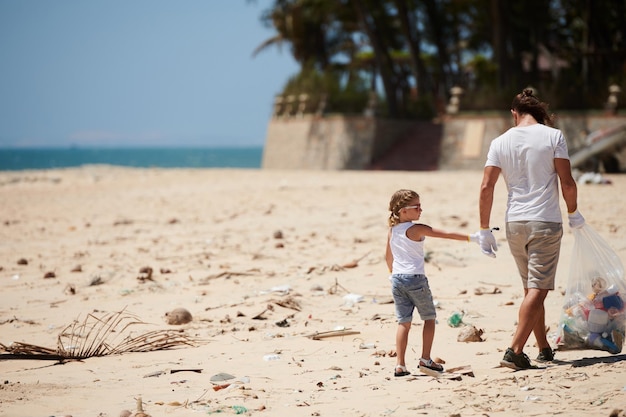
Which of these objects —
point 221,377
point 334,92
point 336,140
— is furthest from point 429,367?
point 334,92

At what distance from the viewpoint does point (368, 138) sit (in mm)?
29750

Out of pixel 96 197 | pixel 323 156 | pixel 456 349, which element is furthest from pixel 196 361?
pixel 323 156

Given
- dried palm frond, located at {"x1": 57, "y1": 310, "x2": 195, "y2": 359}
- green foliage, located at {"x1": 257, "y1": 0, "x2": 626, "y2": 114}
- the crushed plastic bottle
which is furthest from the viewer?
green foliage, located at {"x1": 257, "y1": 0, "x2": 626, "y2": 114}

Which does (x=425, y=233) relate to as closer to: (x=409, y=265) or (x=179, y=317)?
(x=409, y=265)

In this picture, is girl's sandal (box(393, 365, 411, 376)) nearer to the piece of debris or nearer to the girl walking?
the girl walking

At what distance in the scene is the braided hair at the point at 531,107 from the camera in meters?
4.86

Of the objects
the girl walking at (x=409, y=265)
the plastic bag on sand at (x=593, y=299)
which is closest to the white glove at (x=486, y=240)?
the girl walking at (x=409, y=265)

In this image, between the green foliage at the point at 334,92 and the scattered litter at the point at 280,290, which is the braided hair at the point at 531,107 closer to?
the scattered litter at the point at 280,290

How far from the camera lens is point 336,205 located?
560 inches

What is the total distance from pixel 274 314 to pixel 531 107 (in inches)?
108

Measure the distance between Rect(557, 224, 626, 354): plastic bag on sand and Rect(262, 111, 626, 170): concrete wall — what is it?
20376 mm

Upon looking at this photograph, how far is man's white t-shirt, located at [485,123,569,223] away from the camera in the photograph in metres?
4.70

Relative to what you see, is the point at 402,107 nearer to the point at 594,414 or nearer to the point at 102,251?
the point at 102,251

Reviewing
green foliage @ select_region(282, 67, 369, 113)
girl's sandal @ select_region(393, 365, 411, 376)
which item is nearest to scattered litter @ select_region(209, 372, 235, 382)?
girl's sandal @ select_region(393, 365, 411, 376)
